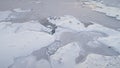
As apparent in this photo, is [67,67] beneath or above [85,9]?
above

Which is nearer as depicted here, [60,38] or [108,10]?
[60,38]

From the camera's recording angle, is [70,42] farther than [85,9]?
No

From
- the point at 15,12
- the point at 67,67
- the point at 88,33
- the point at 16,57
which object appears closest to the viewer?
the point at 67,67

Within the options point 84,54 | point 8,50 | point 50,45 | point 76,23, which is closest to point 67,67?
point 84,54

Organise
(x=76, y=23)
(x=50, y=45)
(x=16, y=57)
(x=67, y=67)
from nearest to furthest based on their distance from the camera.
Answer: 1. (x=67, y=67)
2. (x=16, y=57)
3. (x=50, y=45)
4. (x=76, y=23)

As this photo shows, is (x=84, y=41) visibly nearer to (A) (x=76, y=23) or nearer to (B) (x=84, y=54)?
(B) (x=84, y=54)

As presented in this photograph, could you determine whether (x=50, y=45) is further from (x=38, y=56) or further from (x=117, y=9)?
(x=117, y=9)

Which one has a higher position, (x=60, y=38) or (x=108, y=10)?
(x=60, y=38)

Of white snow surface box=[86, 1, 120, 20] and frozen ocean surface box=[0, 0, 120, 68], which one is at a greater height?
frozen ocean surface box=[0, 0, 120, 68]
